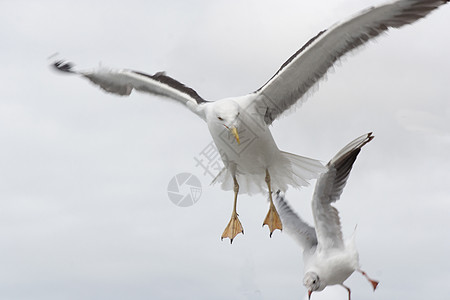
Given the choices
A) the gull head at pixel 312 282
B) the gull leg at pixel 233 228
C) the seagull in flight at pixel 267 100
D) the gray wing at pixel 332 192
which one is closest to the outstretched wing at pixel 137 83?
the seagull in flight at pixel 267 100

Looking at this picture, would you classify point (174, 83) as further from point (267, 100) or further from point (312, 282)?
point (312, 282)

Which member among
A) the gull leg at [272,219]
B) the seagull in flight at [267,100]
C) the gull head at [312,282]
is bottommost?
the gull head at [312,282]

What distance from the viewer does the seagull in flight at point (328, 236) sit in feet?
38.0

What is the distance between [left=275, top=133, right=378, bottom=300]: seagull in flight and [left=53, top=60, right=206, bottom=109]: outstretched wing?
251 centimetres

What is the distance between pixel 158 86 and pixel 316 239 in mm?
4063

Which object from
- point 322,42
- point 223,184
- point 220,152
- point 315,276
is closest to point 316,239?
point 315,276

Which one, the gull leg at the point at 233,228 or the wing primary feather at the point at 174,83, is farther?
the wing primary feather at the point at 174,83

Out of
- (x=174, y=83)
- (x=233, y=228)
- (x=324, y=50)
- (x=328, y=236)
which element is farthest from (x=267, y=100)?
(x=328, y=236)

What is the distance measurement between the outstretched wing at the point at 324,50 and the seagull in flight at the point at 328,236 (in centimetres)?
172

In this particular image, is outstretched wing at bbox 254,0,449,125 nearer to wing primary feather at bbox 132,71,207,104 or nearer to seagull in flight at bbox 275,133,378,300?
wing primary feather at bbox 132,71,207,104

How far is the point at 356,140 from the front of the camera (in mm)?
11180

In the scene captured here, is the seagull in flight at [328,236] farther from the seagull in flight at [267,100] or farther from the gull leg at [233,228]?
the gull leg at [233,228]

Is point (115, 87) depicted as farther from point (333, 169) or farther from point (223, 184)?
point (333, 169)

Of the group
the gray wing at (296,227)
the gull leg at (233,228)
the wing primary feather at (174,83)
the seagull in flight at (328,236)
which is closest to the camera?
the gull leg at (233,228)
